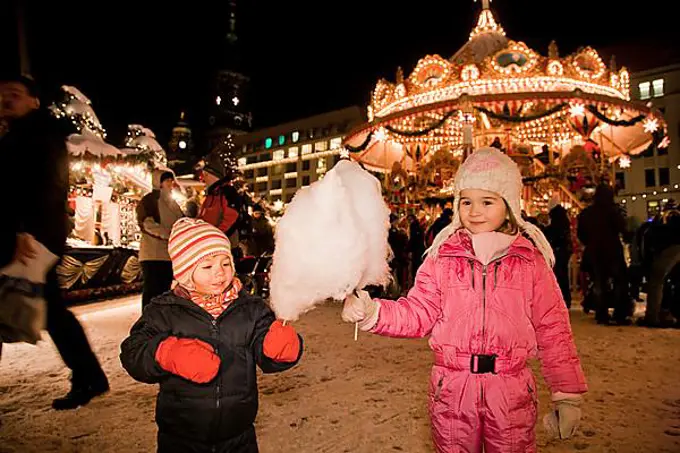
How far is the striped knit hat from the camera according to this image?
1911 mm

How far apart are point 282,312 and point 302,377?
3027 mm

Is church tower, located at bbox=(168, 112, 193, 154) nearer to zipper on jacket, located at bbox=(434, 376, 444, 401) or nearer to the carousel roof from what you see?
the carousel roof

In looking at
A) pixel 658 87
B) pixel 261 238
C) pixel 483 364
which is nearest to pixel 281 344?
pixel 483 364

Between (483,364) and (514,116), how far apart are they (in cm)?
877

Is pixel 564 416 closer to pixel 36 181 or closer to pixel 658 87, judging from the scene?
pixel 36 181

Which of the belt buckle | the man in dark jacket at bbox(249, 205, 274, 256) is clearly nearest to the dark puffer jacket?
the belt buckle

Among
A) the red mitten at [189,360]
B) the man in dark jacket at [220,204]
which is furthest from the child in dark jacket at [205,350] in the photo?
the man in dark jacket at [220,204]

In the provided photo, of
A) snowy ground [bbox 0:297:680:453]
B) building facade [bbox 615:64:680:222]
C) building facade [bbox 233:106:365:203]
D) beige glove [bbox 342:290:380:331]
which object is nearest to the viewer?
beige glove [bbox 342:290:380:331]

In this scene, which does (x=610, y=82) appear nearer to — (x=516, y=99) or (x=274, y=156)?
(x=516, y=99)

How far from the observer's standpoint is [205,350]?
160 centimetres

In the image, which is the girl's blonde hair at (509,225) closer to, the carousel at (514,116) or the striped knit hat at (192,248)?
the striped knit hat at (192,248)

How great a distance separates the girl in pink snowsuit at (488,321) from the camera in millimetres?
1691

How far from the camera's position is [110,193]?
12.6 meters

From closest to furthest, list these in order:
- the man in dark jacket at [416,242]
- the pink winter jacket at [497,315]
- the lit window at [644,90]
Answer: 1. the pink winter jacket at [497,315]
2. the man in dark jacket at [416,242]
3. the lit window at [644,90]
